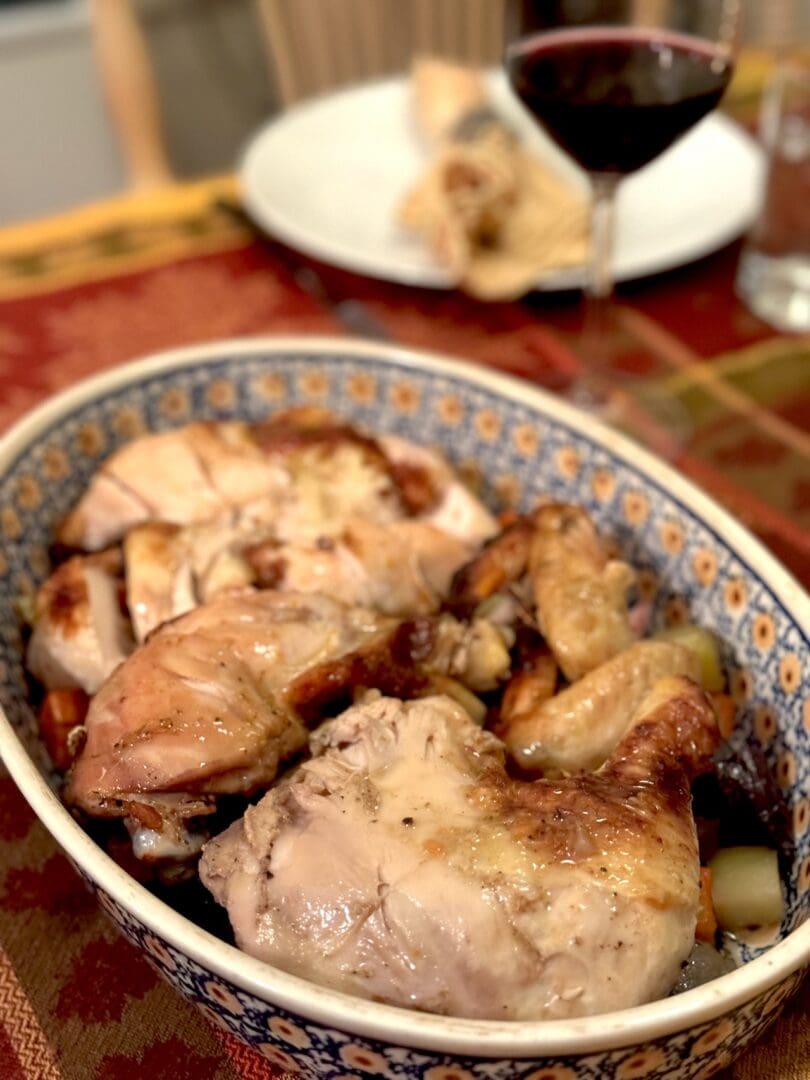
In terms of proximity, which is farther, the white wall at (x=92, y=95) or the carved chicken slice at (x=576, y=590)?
the white wall at (x=92, y=95)

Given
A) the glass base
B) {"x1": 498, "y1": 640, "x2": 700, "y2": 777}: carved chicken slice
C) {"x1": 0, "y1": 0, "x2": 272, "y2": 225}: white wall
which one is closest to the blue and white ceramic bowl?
{"x1": 498, "y1": 640, "x2": 700, "y2": 777}: carved chicken slice

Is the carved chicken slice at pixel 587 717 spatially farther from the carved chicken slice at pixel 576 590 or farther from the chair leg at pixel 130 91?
the chair leg at pixel 130 91

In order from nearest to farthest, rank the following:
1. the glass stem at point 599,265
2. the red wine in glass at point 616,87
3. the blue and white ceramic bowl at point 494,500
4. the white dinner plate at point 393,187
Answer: the blue and white ceramic bowl at point 494,500, the red wine in glass at point 616,87, the glass stem at point 599,265, the white dinner plate at point 393,187

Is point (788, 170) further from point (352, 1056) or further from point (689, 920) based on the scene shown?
point (352, 1056)

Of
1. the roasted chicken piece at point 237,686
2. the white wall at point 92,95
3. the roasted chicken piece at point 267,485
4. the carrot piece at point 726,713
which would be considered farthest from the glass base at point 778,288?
the white wall at point 92,95

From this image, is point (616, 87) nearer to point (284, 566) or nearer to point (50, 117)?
point (284, 566)

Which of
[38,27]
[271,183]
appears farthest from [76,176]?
[271,183]

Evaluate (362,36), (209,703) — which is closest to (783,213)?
(362,36)

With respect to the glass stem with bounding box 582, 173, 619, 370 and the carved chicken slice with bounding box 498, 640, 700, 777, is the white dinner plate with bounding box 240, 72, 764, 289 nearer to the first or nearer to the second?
the glass stem with bounding box 582, 173, 619, 370
